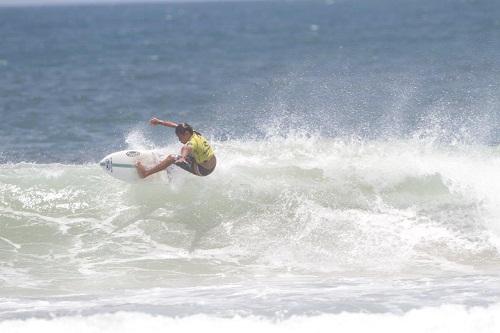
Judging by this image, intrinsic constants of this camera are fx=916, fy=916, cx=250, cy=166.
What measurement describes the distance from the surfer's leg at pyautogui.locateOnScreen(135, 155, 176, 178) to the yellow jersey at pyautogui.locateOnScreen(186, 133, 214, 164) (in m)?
0.34

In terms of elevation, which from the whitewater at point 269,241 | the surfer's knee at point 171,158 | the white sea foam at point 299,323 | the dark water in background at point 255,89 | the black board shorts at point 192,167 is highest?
the dark water in background at point 255,89

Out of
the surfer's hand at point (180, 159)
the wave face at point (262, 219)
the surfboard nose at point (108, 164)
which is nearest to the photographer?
the wave face at point (262, 219)

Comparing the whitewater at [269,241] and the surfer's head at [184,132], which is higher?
the surfer's head at [184,132]

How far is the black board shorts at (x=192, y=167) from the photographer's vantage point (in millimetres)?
12672

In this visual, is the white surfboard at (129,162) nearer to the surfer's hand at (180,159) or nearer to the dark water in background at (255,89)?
the surfer's hand at (180,159)

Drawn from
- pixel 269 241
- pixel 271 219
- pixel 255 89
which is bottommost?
pixel 269 241

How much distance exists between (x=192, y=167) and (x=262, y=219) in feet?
4.16

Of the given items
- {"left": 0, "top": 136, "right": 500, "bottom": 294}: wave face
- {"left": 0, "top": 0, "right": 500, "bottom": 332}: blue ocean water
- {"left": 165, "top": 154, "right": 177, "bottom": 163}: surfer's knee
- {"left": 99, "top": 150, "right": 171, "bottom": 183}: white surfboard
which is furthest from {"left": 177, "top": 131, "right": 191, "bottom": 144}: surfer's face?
{"left": 0, "top": 0, "right": 500, "bottom": 332}: blue ocean water

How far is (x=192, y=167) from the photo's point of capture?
12.9 metres

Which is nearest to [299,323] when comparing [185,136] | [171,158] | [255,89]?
[185,136]

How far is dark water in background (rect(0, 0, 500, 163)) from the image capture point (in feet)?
64.5

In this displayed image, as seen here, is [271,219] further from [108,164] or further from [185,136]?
[108,164]

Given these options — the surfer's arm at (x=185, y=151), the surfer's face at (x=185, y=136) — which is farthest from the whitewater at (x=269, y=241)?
the surfer's face at (x=185, y=136)

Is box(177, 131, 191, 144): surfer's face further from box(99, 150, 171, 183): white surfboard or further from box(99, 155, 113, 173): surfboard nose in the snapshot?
box(99, 155, 113, 173): surfboard nose
